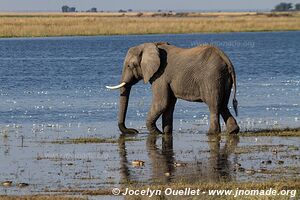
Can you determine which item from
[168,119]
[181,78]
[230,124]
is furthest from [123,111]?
[230,124]

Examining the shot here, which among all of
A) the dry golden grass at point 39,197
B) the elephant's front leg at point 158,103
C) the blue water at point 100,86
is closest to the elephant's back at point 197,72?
the elephant's front leg at point 158,103

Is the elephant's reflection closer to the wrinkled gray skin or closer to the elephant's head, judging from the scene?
the wrinkled gray skin

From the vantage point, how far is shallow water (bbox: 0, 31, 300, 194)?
16.1 meters

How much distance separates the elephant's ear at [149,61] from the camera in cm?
2150

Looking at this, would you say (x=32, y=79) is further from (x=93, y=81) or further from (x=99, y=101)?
(x=99, y=101)

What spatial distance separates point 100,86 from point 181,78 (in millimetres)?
15251

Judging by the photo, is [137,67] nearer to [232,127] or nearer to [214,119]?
[214,119]

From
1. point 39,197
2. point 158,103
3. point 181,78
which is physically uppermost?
point 39,197

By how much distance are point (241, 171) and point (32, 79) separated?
25345mm

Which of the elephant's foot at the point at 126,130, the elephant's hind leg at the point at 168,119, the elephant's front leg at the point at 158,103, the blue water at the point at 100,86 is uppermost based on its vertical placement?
the elephant's front leg at the point at 158,103

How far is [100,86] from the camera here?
36500 millimetres

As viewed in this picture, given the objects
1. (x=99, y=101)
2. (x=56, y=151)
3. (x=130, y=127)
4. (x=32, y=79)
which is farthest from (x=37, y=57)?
(x=56, y=151)

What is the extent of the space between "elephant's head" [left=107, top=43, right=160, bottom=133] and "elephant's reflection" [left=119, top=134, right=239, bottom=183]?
1.62 m

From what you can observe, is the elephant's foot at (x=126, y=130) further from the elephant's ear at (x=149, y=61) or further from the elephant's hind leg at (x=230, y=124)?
the elephant's hind leg at (x=230, y=124)
